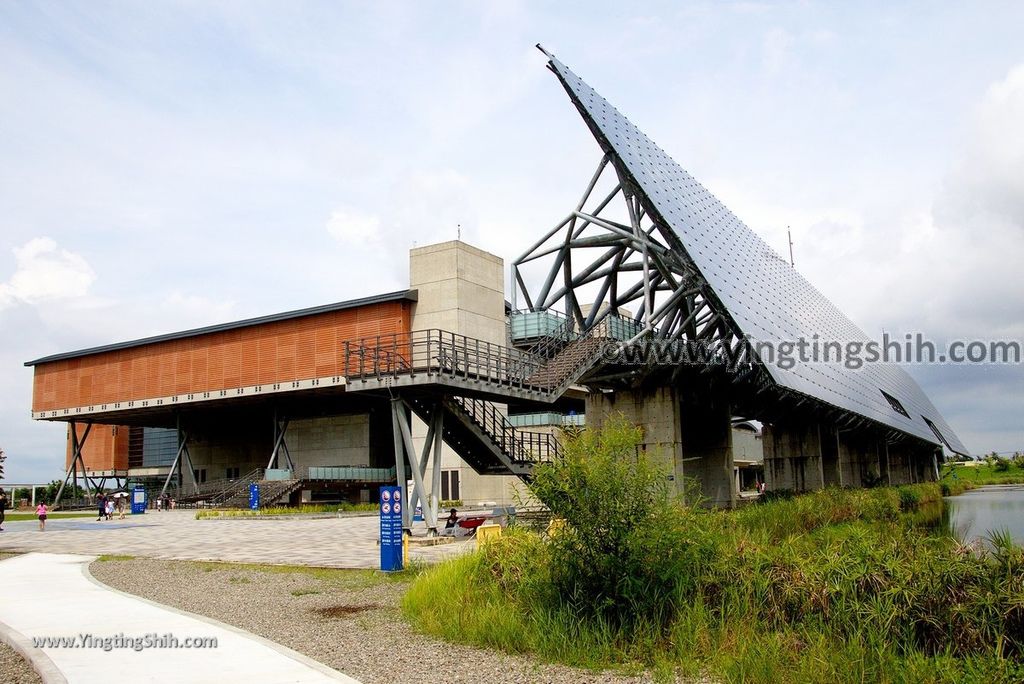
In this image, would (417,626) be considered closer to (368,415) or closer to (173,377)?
(368,415)

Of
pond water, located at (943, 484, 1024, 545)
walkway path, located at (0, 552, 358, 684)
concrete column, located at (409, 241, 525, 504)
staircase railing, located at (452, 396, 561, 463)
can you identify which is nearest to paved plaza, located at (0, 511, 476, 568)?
staircase railing, located at (452, 396, 561, 463)

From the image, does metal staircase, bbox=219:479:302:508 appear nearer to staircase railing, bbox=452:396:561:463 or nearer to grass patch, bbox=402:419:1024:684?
staircase railing, bbox=452:396:561:463

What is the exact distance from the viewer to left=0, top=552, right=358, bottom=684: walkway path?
8055 millimetres

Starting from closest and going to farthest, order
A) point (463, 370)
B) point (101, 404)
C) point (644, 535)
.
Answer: point (644, 535)
point (463, 370)
point (101, 404)

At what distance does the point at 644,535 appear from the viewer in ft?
33.3

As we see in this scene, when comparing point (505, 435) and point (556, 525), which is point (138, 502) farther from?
point (556, 525)

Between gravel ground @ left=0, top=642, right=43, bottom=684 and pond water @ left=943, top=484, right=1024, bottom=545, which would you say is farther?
pond water @ left=943, top=484, right=1024, bottom=545

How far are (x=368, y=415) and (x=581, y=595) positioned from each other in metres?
52.0

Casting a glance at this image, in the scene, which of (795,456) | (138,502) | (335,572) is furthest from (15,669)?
(138,502)

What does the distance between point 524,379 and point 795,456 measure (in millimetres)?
27427

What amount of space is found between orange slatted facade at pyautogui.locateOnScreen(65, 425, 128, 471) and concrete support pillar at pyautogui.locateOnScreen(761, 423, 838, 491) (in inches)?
2672

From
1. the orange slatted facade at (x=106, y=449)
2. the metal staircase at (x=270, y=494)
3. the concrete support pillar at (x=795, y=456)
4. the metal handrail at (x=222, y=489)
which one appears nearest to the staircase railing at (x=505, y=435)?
the concrete support pillar at (x=795, y=456)

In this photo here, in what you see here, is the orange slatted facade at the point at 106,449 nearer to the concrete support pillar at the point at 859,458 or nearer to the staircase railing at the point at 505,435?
the staircase railing at the point at 505,435

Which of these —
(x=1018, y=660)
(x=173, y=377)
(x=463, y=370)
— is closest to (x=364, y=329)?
(x=173, y=377)
